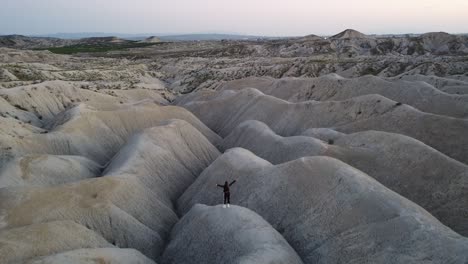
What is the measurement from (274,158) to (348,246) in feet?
44.0

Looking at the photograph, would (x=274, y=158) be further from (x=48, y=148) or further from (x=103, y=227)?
(x=48, y=148)

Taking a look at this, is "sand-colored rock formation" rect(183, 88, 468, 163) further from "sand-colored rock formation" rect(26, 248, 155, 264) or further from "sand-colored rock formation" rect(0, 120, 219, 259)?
"sand-colored rock formation" rect(26, 248, 155, 264)

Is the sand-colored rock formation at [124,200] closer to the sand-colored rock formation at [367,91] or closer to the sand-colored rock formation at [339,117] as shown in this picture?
the sand-colored rock formation at [339,117]

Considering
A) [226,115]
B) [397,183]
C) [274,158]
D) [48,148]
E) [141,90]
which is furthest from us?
[141,90]

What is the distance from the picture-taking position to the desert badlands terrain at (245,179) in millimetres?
17641

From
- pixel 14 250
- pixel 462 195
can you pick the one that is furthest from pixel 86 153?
pixel 462 195

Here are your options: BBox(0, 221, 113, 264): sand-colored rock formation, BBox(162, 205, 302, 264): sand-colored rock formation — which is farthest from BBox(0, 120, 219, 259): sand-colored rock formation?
BBox(0, 221, 113, 264): sand-colored rock formation

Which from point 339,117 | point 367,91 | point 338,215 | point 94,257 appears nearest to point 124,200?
point 94,257

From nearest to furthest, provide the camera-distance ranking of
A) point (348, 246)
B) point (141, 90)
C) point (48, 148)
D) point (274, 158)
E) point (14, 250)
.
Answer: point (14, 250), point (348, 246), point (274, 158), point (48, 148), point (141, 90)

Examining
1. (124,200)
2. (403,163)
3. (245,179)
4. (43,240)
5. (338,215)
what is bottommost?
(124,200)

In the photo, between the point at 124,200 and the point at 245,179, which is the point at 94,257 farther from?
the point at 245,179

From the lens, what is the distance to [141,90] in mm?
61594

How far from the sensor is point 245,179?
25.1 m

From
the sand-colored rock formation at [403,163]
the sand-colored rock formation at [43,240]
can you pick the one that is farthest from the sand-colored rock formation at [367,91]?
the sand-colored rock formation at [43,240]
